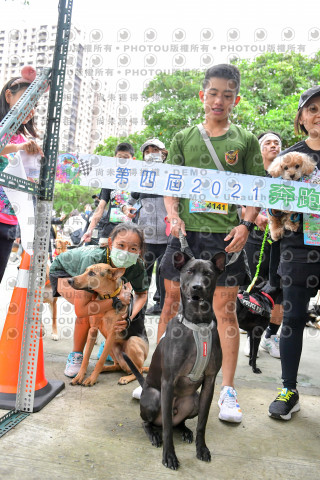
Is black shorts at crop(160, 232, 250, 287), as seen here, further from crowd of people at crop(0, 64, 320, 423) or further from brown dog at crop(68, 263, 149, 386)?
brown dog at crop(68, 263, 149, 386)

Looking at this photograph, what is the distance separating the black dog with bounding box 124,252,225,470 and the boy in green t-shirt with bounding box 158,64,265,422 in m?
0.44

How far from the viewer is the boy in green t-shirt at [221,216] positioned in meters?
2.67

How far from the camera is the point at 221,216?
273 cm

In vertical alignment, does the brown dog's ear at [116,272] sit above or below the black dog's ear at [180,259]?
below

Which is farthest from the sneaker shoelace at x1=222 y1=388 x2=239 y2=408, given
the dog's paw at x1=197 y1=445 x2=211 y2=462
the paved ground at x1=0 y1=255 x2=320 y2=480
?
the dog's paw at x1=197 y1=445 x2=211 y2=462

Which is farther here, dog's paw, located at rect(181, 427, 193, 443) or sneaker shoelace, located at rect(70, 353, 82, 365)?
sneaker shoelace, located at rect(70, 353, 82, 365)

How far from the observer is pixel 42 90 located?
238 cm

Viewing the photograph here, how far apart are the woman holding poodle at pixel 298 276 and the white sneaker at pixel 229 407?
25 centimetres

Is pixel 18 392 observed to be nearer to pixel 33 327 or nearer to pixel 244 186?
pixel 33 327

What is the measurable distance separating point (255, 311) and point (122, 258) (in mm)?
1243

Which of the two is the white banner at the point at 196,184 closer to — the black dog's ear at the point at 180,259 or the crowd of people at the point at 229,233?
the crowd of people at the point at 229,233

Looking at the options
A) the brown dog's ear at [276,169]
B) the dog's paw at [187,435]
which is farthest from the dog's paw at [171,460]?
the brown dog's ear at [276,169]

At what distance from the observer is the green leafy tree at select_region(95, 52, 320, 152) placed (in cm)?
1321

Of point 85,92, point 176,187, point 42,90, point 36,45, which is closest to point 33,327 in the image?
point 176,187
